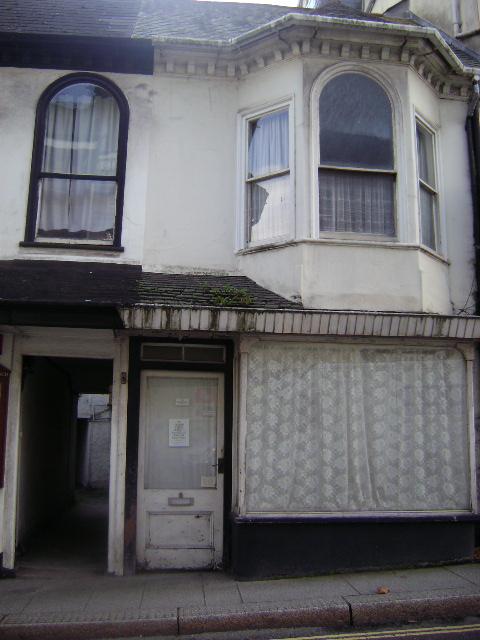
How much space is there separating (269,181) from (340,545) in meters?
4.81

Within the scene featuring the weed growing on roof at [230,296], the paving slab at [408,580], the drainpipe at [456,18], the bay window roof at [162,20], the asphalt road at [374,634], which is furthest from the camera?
the drainpipe at [456,18]

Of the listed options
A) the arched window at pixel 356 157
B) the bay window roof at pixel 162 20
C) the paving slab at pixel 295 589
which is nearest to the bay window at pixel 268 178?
the arched window at pixel 356 157

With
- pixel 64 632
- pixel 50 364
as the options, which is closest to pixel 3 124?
pixel 50 364

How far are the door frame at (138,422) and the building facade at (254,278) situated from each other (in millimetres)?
28

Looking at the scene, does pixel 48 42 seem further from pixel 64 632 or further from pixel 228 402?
pixel 64 632

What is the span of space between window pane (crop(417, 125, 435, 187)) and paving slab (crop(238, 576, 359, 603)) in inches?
218

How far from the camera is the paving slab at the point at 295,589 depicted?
6.16 metres

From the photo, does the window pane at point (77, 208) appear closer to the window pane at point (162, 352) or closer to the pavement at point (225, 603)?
the window pane at point (162, 352)

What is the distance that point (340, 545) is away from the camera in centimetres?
707

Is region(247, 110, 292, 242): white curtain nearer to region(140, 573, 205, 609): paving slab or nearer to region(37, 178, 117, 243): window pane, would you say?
region(37, 178, 117, 243): window pane

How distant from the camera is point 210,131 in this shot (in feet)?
27.8

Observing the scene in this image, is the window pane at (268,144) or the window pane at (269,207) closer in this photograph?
the window pane at (269,207)

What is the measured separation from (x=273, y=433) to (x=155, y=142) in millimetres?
4339

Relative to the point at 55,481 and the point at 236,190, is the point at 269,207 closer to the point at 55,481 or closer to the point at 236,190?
the point at 236,190
